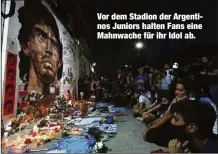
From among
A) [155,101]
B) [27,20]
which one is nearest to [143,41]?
[155,101]

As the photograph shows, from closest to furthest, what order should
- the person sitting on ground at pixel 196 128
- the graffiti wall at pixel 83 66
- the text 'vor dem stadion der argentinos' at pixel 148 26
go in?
the person sitting on ground at pixel 196 128 → the text 'vor dem stadion der argentinos' at pixel 148 26 → the graffiti wall at pixel 83 66

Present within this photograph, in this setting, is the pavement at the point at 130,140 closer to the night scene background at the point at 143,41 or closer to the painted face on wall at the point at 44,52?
the night scene background at the point at 143,41

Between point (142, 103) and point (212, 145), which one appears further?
point (142, 103)

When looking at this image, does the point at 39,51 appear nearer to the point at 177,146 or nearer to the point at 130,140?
the point at 130,140

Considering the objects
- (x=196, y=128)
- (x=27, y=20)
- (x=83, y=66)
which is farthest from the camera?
(x=83, y=66)

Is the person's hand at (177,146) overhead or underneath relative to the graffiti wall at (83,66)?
underneath

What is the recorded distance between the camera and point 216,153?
2711mm

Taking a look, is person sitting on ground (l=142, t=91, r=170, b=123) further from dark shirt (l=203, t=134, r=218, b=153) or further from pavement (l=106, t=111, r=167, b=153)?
dark shirt (l=203, t=134, r=218, b=153)

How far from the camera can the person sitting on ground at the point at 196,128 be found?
2693 mm

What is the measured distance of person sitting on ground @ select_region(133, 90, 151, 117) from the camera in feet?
9.35

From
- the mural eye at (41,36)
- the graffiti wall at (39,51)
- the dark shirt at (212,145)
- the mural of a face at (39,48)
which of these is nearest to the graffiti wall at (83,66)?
the graffiti wall at (39,51)

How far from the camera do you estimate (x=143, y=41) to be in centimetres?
285

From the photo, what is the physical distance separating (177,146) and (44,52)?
4.70 ft

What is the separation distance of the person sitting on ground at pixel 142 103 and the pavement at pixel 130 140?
0.08 m
